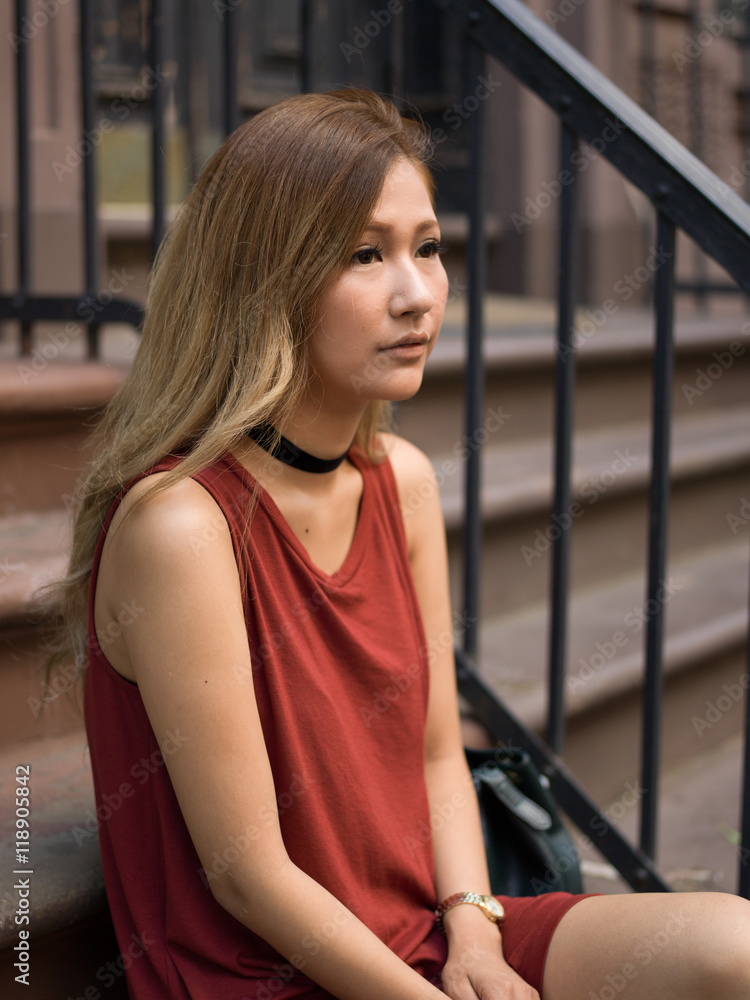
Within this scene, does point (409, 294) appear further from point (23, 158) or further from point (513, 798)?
point (23, 158)

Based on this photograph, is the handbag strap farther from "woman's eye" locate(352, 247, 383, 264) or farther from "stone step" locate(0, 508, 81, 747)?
"woman's eye" locate(352, 247, 383, 264)

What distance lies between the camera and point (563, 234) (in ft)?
5.93

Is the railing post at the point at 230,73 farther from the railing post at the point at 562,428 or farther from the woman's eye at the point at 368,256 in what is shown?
the woman's eye at the point at 368,256

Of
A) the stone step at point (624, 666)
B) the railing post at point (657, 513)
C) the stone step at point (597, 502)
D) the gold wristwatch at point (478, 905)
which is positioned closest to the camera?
the gold wristwatch at point (478, 905)

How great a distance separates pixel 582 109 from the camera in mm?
1751

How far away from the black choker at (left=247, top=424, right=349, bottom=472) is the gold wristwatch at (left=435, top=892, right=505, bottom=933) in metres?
0.63

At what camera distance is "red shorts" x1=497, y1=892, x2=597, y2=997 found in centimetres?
140

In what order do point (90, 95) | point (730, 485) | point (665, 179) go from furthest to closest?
point (730, 485), point (90, 95), point (665, 179)

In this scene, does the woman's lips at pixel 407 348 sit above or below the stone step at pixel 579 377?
above

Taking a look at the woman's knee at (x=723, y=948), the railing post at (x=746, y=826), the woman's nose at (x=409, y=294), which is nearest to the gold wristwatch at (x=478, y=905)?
the woman's knee at (x=723, y=948)

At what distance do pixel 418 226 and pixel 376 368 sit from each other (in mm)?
190

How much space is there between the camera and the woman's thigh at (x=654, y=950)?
1.26 m

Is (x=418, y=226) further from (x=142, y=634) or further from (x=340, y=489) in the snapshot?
(x=142, y=634)

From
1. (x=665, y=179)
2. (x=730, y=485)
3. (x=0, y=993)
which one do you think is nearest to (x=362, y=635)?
(x=0, y=993)
